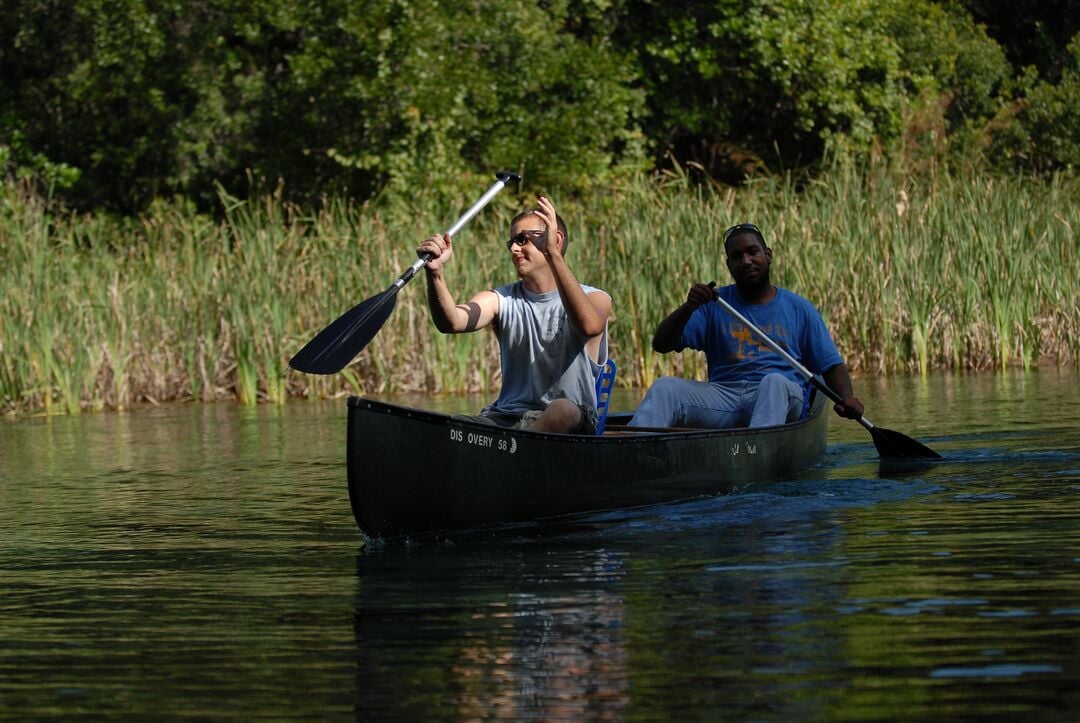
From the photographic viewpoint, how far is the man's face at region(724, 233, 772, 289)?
26.0 feet

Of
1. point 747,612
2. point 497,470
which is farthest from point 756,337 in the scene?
point 747,612

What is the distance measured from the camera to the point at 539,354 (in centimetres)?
660

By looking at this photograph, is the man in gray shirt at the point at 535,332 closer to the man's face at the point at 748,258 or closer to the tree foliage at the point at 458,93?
the man's face at the point at 748,258

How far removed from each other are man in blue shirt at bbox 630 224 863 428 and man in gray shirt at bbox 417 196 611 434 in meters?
1.23

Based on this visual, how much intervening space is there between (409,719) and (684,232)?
9.86 meters

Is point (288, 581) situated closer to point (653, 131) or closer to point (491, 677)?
point (491, 677)

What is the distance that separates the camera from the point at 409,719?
3596 mm

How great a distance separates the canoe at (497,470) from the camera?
589 centimetres

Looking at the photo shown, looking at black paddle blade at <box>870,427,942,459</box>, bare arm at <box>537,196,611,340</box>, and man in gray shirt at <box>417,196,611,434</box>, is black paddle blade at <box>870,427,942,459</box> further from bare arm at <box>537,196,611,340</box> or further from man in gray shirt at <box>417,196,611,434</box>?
bare arm at <box>537,196,611,340</box>

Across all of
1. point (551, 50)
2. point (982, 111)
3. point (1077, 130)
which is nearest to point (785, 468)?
point (551, 50)

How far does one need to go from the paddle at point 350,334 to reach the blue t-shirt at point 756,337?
1.36 meters

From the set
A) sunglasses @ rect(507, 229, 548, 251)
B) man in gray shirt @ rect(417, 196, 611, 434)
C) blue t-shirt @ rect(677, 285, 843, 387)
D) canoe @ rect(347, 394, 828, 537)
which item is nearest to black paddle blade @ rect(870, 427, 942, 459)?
blue t-shirt @ rect(677, 285, 843, 387)

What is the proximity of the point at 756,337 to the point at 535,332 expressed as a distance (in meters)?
1.81

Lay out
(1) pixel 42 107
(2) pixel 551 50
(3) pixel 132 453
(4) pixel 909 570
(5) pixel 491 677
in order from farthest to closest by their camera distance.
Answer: (1) pixel 42 107 → (2) pixel 551 50 → (3) pixel 132 453 → (4) pixel 909 570 → (5) pixel 491 677
